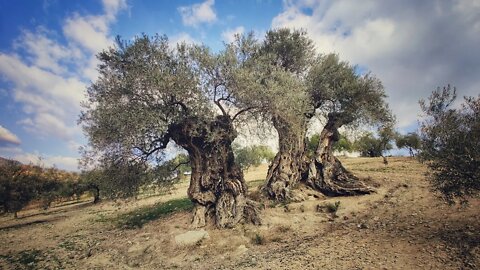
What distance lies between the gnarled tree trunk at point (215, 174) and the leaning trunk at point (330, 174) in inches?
314

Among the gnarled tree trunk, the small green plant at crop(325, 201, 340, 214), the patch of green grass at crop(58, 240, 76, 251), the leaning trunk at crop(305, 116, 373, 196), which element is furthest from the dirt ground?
the leaning trunk at crop(305, 116, 373, 196)

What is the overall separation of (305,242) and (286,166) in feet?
34.4

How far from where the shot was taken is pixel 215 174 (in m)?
19.6

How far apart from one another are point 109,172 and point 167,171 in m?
4.04

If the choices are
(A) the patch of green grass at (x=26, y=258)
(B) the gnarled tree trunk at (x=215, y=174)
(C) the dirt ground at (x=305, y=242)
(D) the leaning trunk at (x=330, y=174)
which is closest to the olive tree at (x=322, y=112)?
(D) the leaning trunk at (x=330, y=174)

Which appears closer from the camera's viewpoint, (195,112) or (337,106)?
(195,112)

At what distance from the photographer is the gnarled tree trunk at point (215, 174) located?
700 inches

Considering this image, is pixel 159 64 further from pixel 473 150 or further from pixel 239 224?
pixel 473 150

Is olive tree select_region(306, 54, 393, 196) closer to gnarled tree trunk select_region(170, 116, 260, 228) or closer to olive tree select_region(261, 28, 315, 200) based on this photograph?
olive tree select_region(261, 28, 315, 200)

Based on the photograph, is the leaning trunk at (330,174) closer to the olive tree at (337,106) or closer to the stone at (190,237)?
the olive tree at (337,106)

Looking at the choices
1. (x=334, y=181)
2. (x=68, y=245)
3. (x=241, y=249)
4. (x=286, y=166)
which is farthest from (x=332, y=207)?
(x=68, y=245)

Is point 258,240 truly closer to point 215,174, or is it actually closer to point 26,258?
point 215,174

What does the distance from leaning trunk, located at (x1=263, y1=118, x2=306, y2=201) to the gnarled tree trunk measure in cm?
446

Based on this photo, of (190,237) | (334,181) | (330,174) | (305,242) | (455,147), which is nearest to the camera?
(455,147)
